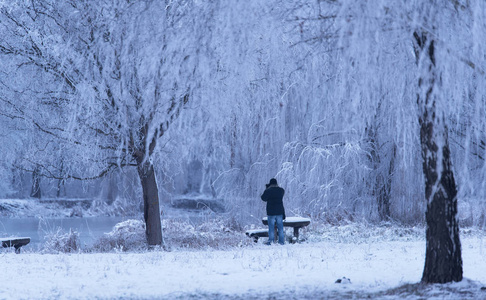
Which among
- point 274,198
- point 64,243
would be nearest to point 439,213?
point 274,198

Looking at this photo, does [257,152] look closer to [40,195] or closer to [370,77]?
[370,77]

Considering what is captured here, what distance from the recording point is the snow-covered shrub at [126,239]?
1377 centimetres

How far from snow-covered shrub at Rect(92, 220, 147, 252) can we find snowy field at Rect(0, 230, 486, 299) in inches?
148

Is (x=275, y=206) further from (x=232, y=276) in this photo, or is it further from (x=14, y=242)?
(x=232, y=276)

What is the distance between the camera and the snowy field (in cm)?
649

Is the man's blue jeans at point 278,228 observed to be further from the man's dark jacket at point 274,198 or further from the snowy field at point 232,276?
the snowy field at point 232,276

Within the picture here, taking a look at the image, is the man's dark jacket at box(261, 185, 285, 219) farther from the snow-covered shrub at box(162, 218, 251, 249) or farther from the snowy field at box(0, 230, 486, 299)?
the snowy field at box(0, 230, 486, 299)

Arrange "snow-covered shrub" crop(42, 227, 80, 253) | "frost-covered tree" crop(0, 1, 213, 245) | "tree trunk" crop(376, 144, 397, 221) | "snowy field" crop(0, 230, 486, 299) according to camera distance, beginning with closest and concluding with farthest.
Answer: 1. "snowy field" crop(0, 230, 486, 299)
2. "frost-covered tree" crop(0, 1, 213, 245)
3. "snow-covered shrub" crop(42, 227, 80, 253)
4. "tree trunk" crop(376, 144, 397, 221)

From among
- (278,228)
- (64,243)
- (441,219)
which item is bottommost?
(64,243)

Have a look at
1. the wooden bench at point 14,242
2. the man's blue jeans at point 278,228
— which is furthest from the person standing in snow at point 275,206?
the wooden bench at point 14,242

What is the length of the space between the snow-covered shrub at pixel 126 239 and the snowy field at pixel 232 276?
3751 millimetres

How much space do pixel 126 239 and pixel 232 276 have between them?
7065 mm

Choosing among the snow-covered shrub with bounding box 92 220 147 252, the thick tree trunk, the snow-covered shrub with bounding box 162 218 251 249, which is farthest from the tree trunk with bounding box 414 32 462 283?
the snow-covered shrub with bounding box 92 220 147 252

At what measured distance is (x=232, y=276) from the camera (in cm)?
777
